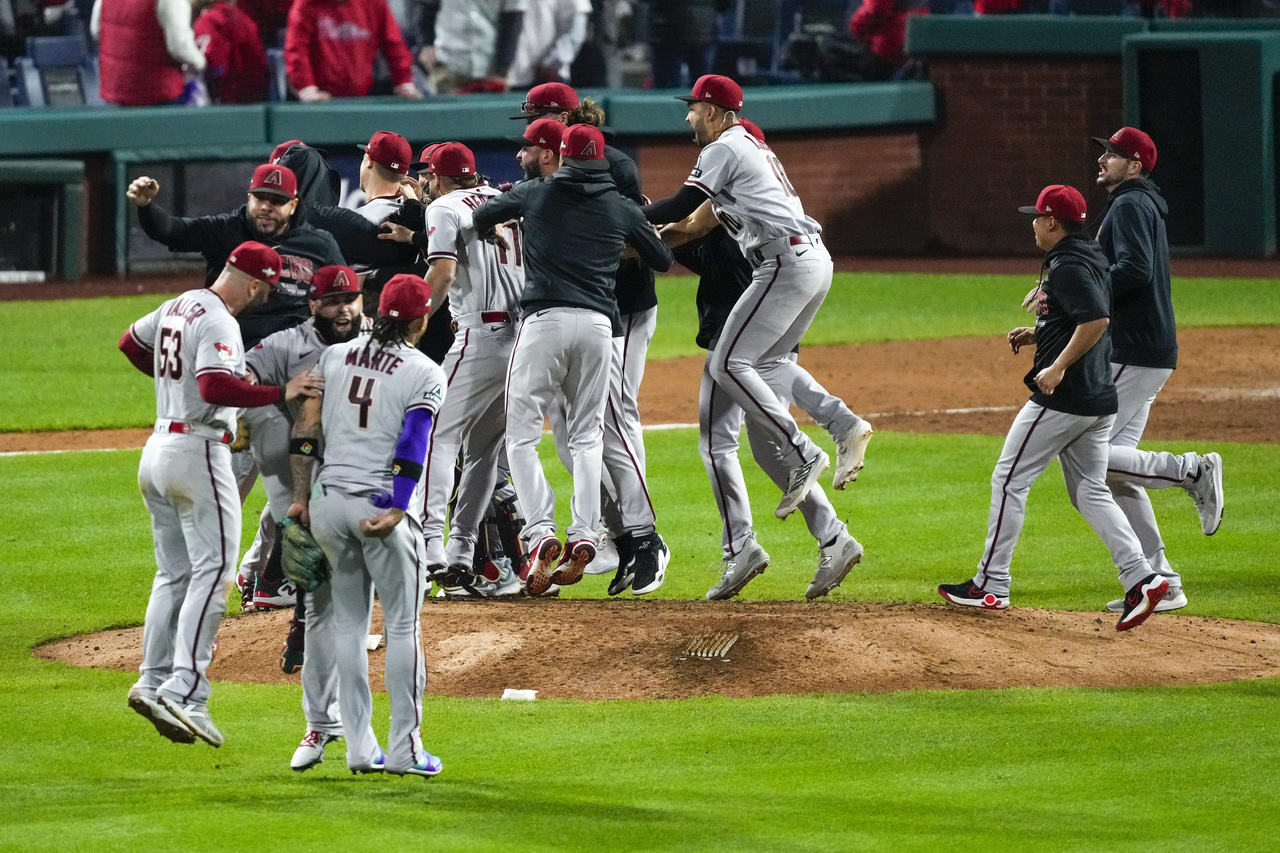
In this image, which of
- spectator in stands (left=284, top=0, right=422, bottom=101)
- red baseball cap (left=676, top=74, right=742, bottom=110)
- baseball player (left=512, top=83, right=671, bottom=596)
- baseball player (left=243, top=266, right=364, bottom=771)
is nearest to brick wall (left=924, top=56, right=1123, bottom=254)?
spectator in stands (left=284, top=0, right=422, bottom=101)

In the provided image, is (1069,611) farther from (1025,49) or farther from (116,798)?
(1025,49)

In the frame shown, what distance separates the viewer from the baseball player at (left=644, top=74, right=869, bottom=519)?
796 centimetres

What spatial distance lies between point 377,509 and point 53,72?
15.3m

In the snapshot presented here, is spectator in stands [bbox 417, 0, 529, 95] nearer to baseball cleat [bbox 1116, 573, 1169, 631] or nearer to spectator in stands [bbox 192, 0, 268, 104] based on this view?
spectator in stands [bbox 192, 0, 268, 104]

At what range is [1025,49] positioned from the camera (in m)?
21.0

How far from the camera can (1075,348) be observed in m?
7.73

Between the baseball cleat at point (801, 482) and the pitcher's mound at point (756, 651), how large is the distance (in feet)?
1.42

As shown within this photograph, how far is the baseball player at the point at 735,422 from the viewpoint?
27.0 feet

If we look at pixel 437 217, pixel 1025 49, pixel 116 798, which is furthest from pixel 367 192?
pixel 1025 49

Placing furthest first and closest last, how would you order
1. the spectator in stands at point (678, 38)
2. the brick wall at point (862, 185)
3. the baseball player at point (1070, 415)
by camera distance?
1. the brick wall at point (862, 185)
2. the spectator in stands at point (678, 38)
3. the baseball player at point (1070, 415)

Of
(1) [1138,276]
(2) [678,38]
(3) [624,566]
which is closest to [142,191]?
(3) [624,566]

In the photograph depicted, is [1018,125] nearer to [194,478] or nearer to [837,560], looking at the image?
[837,560]

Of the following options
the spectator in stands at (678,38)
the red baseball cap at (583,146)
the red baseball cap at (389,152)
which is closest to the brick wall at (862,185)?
the spectator in stands at (678,38)

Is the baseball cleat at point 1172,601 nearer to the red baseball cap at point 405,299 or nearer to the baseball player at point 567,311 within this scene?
the baseball player at point 567,311
